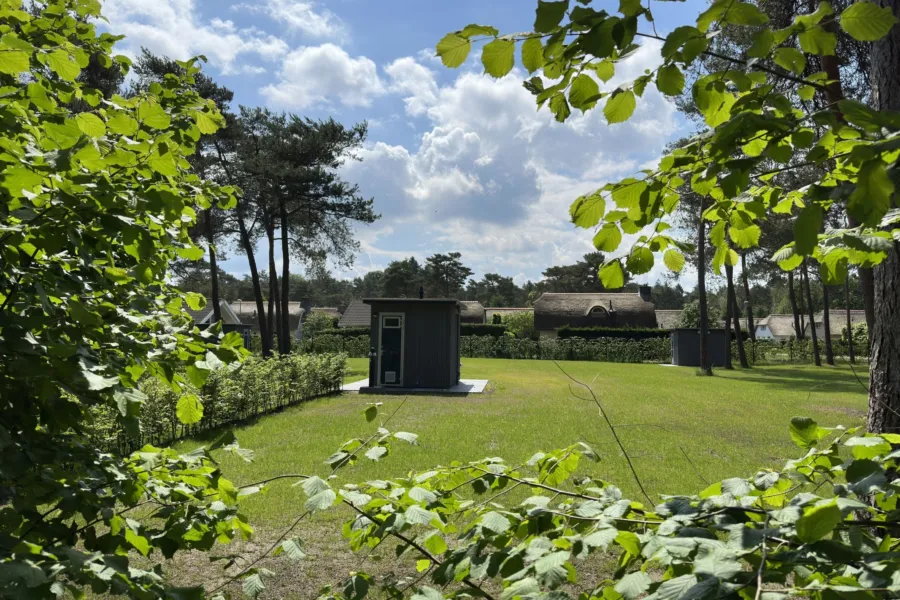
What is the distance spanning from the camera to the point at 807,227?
953 millimetres

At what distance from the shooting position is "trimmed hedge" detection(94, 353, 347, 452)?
736cm

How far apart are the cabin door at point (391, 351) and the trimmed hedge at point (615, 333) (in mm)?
20299

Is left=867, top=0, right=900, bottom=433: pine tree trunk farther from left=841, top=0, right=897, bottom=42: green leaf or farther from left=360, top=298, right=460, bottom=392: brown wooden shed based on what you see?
left=360, top=298, right=460, bottom=392: brown wooden shed

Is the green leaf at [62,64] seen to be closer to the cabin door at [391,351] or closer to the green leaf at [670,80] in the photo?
the green leaf at [670,80]

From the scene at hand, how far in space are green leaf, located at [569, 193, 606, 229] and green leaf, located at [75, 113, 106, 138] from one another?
4.23 feet

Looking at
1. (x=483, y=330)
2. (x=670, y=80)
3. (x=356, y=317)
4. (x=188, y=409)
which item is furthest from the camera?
(x=356, y=317)

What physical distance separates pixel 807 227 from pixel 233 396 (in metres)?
10.2

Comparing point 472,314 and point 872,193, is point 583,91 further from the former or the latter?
point 472,314

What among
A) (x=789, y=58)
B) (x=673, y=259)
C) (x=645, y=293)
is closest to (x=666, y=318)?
(x=645, y=293)

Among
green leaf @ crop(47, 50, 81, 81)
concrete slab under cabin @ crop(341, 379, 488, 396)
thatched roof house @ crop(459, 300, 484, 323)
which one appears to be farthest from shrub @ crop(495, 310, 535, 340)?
green leaf @ crop(47, 50, 81, 81)

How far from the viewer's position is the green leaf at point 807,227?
0.94m

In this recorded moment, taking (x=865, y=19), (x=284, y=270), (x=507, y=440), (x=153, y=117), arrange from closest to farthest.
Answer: (x=865, y=19) → (x=153, y=117) → (x=507, y=440) → (x=284, y=270)

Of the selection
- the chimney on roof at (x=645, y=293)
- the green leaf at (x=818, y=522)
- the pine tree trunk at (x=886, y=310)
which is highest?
the chimney on roof at (x=645, y=293)

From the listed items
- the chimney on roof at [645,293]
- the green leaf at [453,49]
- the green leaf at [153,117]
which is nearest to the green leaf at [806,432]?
the green leaf at [453,49]
